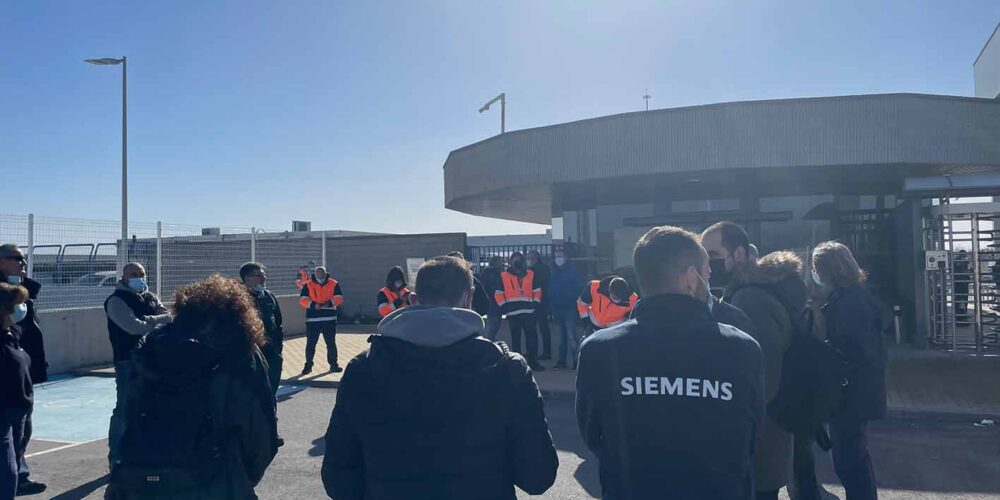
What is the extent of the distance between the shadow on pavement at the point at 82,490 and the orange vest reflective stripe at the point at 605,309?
557cm

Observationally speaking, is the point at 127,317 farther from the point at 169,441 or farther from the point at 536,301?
the point at 536,301

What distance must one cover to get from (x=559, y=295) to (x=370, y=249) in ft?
28.9

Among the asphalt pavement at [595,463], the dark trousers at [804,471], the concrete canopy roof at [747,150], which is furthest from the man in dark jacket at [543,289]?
the dark trousers at [804,471]

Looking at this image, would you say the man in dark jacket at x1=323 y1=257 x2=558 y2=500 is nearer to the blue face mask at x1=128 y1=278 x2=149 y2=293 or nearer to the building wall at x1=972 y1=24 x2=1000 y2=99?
the blue face mask at x1=128 y1=278 x2=149 y2=293

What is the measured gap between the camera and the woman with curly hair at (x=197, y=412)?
2730 millimetres

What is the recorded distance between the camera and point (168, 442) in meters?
2.73

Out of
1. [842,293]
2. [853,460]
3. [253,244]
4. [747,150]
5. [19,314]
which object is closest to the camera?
[853,460]

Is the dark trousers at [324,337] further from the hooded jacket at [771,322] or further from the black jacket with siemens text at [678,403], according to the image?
the black jacket with siemens text at [678,403]

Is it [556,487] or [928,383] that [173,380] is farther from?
[928,383]

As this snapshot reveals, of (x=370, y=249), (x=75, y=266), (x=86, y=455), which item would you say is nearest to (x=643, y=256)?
(x=86, y=455)

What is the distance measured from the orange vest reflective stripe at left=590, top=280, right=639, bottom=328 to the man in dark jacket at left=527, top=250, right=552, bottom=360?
2.31 m

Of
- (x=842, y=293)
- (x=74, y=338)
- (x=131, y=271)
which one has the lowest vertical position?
(x=74, y=338)

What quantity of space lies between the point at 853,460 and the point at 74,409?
29.2 feet

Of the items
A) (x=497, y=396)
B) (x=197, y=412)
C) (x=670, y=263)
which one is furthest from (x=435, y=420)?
(x=197, y=412)
